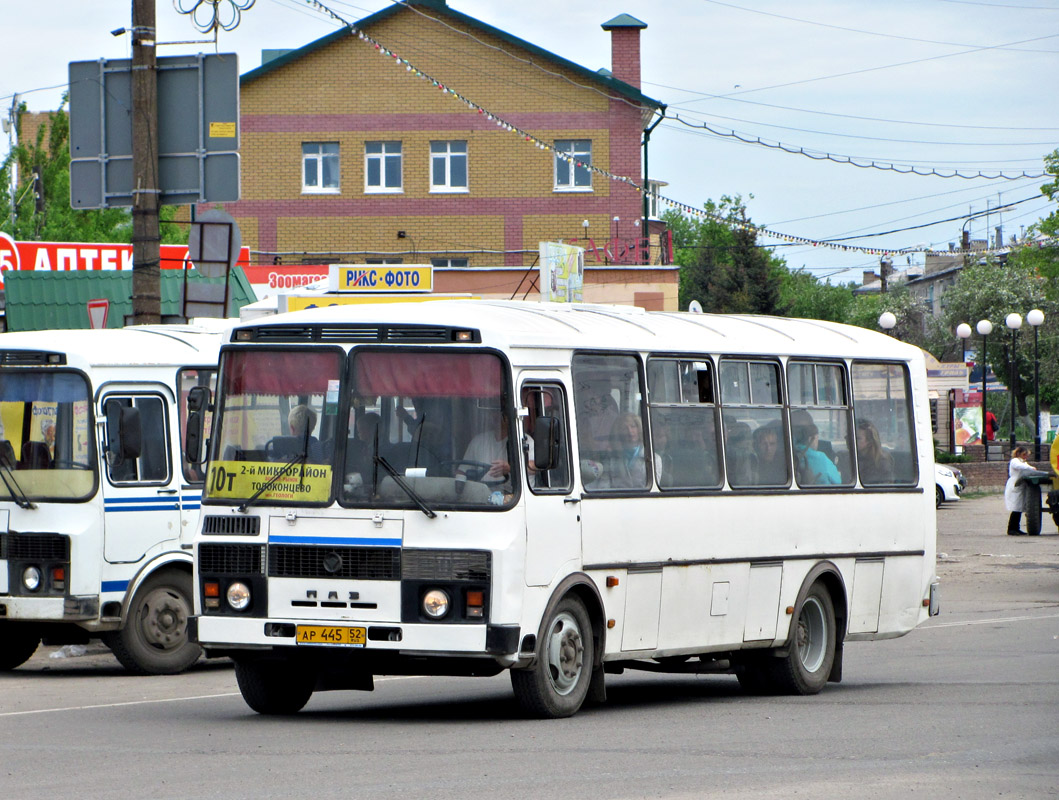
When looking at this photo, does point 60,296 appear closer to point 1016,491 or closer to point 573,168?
point 1016,491

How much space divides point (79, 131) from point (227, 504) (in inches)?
370

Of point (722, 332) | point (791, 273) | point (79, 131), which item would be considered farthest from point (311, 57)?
point (791, 273)

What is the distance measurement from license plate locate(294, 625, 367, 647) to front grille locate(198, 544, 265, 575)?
460 millimetres

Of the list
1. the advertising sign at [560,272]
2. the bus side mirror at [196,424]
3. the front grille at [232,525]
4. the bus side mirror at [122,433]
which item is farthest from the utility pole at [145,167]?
the advertising sign at [560,272]

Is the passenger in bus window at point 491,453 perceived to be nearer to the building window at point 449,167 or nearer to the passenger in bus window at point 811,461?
the passenger in bus window at point 811,461

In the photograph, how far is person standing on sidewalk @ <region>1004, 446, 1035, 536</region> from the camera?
3266cm

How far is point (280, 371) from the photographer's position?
10414 mm

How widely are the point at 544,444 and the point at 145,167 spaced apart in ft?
30.7

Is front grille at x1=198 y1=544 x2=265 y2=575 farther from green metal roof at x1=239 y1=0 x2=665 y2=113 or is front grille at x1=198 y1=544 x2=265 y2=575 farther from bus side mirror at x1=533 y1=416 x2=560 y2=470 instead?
green metal roof at x1=239 y1=0 x2=665 y2=113

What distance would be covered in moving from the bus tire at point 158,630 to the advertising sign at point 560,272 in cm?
2176

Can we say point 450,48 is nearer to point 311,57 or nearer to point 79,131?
point 311,57

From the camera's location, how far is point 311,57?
52.8 metres

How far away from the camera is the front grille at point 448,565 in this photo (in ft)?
32.1

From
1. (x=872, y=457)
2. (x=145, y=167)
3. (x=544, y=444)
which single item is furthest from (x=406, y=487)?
(x=145, y=167)
